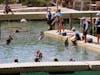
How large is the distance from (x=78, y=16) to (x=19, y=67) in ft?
70.6

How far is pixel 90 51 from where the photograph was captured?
18625mm

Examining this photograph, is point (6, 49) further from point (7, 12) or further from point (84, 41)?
point (7, 12)

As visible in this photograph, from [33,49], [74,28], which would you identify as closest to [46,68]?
[33,49]

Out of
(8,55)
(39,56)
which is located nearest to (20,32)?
(8,55)

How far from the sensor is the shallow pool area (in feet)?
56.1

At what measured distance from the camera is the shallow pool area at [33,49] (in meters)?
17.1

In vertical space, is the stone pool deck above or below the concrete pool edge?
below

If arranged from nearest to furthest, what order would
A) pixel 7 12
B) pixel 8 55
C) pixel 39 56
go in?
pixel 39 56 → pixel 8 55 → pixel 7 12

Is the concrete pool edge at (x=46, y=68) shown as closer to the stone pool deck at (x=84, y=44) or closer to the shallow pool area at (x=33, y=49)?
the shallow pool area at (x=33, y=49)

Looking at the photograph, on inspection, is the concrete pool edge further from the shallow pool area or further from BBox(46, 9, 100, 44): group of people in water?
BBox(46, 9, 100, 44): group of people in water

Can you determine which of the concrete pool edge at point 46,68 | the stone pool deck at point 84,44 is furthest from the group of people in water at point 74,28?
the concrete pool edge at point 46,68

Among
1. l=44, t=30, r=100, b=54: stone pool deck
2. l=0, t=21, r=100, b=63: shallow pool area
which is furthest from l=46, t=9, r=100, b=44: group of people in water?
l=0, t=21, r=100, b=63: shallow pool area

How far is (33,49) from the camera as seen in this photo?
19.6 m

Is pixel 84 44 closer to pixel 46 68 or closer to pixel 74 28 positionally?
pixel 74 28
